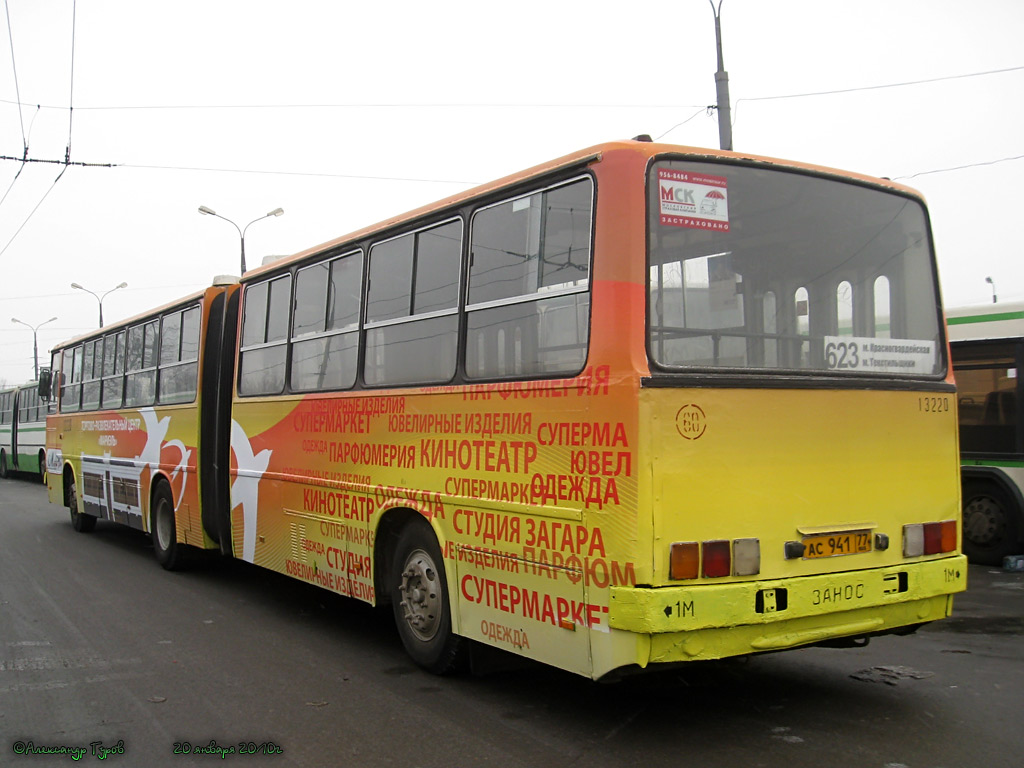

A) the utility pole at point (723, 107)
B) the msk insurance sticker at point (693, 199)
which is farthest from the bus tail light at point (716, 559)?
the utility pole at point (723, 107)

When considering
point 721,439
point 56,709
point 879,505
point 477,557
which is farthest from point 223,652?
point 879,505

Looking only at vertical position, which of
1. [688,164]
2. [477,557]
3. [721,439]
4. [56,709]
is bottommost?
[56,709]

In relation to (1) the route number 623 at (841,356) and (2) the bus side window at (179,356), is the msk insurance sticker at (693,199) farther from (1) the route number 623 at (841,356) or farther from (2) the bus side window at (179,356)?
(2) the bus side window at (179,356)

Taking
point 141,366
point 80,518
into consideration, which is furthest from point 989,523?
point 80,518

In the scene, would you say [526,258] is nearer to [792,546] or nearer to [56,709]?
[792,546]

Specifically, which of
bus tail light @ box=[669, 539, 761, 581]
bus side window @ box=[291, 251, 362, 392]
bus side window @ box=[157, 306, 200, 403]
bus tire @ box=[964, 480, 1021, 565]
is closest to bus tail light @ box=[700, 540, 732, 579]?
bus tail light @ box=[669, 539, 761, 581]

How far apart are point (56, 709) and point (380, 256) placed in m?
3.60

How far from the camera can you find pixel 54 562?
38.3 feet

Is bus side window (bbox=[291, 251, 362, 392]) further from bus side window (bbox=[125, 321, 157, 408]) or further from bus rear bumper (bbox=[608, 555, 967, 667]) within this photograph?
bus side window (bbox=[125, 321, 157, 408])

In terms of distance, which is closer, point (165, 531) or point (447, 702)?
point (447, 702)

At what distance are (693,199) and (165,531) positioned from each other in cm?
845

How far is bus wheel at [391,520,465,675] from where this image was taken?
5.95 metres

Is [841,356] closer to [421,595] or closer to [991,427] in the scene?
[421,595]

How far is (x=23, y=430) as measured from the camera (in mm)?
30625
